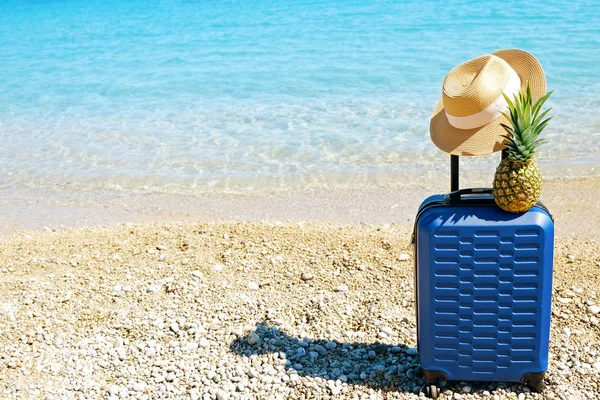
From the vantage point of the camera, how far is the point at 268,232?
6.00 m

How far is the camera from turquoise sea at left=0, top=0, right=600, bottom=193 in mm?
8500

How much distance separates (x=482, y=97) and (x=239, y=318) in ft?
7.36

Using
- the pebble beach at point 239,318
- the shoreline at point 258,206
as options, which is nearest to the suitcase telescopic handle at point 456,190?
the pebble beach at point 239,318

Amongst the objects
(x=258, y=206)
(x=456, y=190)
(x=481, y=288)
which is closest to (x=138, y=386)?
(x=481, y=288)

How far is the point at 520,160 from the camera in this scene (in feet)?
10.8

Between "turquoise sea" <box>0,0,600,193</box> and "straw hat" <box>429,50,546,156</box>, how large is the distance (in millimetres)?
4316

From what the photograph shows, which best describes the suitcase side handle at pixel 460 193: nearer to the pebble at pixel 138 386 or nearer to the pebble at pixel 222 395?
the pebble at pixel 222 395

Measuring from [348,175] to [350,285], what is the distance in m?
3.23

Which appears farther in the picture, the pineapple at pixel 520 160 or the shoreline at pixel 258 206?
the shoreline at pixel 258 206

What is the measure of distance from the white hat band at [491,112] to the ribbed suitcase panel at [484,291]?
1.43 ft

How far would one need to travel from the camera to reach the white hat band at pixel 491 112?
3.36 meters

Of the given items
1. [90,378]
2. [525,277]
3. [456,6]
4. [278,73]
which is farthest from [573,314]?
[456,6]

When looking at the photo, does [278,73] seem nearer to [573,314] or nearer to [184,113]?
[184,113]

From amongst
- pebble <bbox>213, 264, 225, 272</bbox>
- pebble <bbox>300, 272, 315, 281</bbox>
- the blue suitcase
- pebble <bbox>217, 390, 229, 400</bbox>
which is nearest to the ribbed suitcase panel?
the blue suitcase
